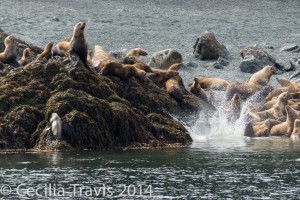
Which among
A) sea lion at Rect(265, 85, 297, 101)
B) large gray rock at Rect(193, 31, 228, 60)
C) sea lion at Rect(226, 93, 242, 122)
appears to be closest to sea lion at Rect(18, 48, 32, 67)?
sea lion at Rect(226, 93, 242, 122)

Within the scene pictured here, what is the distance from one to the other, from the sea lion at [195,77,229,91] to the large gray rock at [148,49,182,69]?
3896 mm

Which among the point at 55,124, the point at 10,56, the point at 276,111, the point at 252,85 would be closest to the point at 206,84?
the point at 252,85

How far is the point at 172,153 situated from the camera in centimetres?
2223

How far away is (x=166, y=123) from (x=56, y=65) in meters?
3.17

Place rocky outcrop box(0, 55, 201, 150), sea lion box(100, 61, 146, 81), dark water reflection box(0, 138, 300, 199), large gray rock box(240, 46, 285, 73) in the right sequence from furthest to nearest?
large gray rock box(240, 46, 285, 73) → sea lion box(100, 61, 146, 81) → rocky outcrop box(0, 55, 201, 150) → dark water reflection box(0, 138, 300, 199)

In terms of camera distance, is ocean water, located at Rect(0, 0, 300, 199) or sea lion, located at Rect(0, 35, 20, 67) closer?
ocean water, located at Rect(0, 0, 300, 199)

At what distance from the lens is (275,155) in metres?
21.9

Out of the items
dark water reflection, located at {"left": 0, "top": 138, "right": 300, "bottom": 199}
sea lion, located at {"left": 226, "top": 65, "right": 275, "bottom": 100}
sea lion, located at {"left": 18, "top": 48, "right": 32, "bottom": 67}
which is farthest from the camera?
sea lion, located at {"left": 226, "top": 65, "right": 275, "bottom": 100}

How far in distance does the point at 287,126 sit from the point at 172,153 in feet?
18.2

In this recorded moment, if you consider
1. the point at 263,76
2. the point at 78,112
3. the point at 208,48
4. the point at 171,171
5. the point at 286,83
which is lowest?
the point at 171,171

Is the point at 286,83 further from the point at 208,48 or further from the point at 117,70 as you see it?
the point at 117,70

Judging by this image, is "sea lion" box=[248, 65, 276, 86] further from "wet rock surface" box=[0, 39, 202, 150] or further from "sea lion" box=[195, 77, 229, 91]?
"wet rock surface" box=[0, 39, 202, 150]

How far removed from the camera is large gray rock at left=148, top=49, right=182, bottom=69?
3506 centimetres

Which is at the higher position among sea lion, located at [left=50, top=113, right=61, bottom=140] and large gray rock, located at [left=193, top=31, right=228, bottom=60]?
large gray rock, located at [left=193, top=31, right=228, bottom=60]
